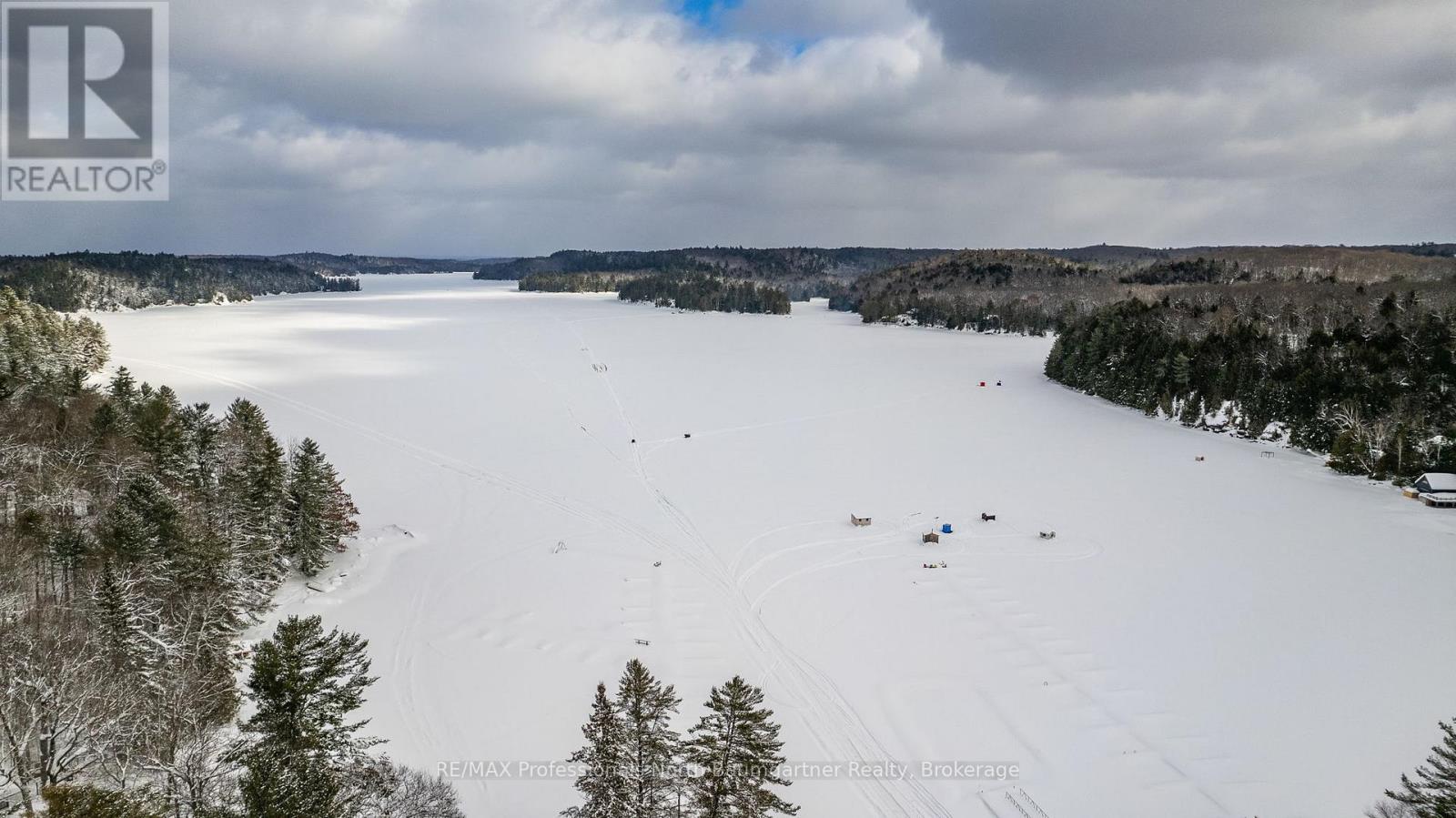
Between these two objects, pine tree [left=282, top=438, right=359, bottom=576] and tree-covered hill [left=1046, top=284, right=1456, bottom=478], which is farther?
tree-covered hill [left=1046, top=284, right=1456, bottom=478]

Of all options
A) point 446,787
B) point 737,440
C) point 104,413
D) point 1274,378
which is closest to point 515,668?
point 446,787

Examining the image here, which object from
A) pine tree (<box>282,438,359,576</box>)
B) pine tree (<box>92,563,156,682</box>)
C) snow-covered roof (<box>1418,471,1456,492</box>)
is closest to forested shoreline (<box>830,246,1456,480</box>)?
snow-covered roof (<box>1418,471,1456,492</box>)

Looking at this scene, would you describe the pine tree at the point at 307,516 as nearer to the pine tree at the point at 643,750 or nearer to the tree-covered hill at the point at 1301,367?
the pine tree at the point at 643,750

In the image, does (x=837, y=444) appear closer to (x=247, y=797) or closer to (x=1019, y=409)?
(x=1019, y=409)

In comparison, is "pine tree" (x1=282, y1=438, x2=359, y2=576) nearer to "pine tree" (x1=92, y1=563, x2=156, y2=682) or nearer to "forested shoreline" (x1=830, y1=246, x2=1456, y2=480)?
"pine tree" (x1=92, y1=563, x2=156, y2=682)

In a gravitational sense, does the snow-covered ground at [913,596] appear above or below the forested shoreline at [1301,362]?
below

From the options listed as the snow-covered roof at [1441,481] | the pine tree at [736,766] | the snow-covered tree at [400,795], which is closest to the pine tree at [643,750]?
the pine tree at [736,766]

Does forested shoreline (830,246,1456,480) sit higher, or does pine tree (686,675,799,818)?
forested shoreline (830,246,1456,480)
